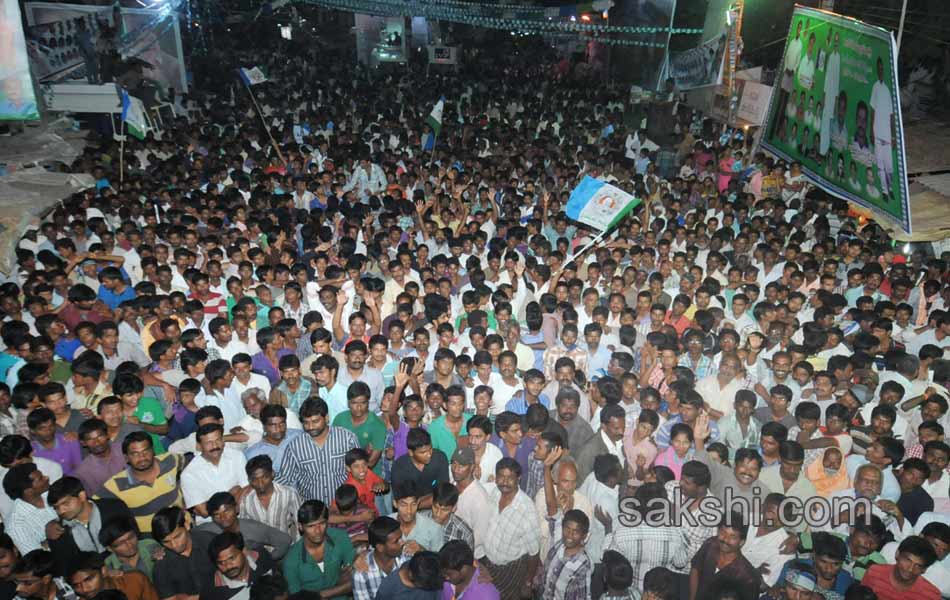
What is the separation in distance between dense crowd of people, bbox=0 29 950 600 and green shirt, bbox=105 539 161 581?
0.02 metres

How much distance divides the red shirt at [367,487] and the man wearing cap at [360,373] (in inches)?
37.6

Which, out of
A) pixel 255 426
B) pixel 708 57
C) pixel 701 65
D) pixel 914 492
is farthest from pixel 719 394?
pixel 701 65

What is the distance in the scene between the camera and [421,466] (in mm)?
4441

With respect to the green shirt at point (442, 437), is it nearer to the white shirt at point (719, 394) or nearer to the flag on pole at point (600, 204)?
the white shirt at point (719, 394)

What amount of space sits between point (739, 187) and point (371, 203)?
6.68 metres

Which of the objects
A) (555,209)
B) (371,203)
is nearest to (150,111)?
(371,203)

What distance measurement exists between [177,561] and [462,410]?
214cm

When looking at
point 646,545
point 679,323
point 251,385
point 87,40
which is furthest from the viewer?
point 87,40

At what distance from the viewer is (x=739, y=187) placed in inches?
454

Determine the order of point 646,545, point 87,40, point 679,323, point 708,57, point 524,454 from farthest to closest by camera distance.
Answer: point 87,40
point 708,57
point 679,323
point 524,454
point 646,545

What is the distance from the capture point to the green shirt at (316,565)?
12.1ft

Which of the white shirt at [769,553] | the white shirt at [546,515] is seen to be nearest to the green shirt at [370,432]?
the white shirt at [546,515]

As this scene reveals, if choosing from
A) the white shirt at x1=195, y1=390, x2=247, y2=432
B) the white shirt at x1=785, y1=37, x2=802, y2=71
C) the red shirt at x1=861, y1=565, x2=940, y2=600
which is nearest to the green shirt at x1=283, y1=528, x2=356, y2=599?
the white shirt at x1=195, y1=390, x2=247, y2=432

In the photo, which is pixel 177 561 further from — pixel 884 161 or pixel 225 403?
pixel 884 161
